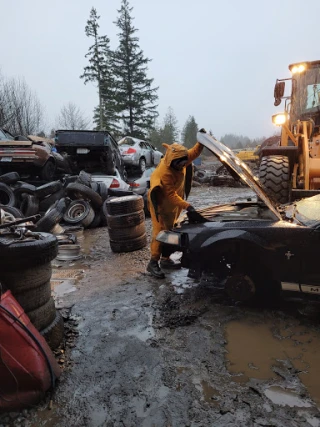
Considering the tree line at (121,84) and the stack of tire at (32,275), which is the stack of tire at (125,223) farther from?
the tree line at (121,84)

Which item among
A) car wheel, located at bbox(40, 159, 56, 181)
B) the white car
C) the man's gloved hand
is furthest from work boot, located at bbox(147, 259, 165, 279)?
car wheel, located at bbox(40, 159, 56, 181)

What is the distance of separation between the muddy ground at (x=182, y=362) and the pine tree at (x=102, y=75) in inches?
1134

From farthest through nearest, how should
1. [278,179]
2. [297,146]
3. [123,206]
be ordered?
[297,146]
[278,179]
[123,206]

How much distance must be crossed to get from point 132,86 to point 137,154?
21235 mm

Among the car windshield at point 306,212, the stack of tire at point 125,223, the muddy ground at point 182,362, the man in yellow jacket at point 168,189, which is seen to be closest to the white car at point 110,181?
the stack of tire at point 125,223

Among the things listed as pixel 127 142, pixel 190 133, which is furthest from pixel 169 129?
pixel 127 142

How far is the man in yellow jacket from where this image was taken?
4.16m

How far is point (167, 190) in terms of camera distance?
430 centimetres

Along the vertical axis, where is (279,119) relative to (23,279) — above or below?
above

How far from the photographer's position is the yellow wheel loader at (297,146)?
570 cm

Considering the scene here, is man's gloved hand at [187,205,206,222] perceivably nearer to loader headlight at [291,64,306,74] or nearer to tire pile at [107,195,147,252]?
tire pile at [107,195,147,252]

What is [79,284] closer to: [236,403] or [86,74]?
[236,403]

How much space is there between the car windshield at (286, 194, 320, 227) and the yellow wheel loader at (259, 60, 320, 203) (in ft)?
5.28

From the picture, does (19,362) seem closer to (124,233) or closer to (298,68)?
(124,233)
